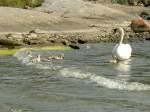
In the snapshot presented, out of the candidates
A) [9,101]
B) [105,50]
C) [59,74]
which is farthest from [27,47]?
[9,101]

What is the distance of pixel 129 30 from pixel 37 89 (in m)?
38.6

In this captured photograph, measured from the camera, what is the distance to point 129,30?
2302 inches

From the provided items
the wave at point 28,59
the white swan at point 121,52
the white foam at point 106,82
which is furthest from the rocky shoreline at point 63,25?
the white foam at point 106,82

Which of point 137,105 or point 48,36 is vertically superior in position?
point 137,105

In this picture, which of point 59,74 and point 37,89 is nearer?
point 37,89

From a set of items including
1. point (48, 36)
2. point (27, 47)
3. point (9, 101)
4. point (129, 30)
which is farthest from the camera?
point (129, 30)

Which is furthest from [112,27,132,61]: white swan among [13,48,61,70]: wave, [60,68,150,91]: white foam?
[60,68,150,91]: white foam

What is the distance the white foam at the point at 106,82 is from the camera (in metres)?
20.1

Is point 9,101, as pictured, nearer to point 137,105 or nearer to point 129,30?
point 137,105

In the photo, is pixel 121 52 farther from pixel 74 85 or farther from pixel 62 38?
pixel 62 38

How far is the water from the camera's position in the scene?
55.0ft

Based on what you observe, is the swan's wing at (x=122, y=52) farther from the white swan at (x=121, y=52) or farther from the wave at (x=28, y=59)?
the wave at (x=28, y=59)

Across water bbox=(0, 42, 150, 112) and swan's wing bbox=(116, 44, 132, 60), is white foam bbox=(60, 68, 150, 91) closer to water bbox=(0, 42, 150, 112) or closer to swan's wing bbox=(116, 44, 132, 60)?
water bbox=(0, 42, 150, 112)

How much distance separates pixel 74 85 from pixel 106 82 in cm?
126
